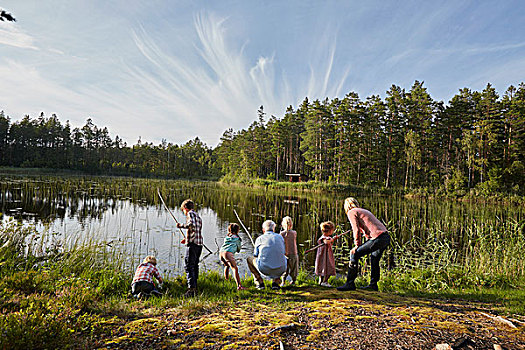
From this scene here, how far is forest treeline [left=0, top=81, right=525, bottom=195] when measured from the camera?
32.9 meters

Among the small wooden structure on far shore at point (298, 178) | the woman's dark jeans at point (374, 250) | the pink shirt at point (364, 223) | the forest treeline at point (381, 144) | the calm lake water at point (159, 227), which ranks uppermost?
the forest treeline at point (381, 144)

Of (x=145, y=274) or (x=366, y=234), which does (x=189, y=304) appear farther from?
(x=366, y=234)

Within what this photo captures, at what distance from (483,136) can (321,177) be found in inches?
856

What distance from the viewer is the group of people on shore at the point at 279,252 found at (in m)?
4.74

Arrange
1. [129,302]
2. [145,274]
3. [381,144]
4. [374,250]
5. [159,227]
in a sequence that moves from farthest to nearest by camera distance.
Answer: [381,144] → [159,227] → [145,274] → [374,250] → [129,302]

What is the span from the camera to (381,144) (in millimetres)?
42250

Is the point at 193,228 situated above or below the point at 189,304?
above

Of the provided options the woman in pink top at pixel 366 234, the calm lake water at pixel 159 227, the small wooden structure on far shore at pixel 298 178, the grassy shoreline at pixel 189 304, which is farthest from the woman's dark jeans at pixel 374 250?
the small wooden structure on far shore at pixel 298 178

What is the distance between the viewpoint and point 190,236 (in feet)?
16.5

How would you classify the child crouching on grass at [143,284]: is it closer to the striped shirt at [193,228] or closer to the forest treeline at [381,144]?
the striped shirt at [193,228]

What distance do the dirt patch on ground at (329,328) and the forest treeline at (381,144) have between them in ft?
109

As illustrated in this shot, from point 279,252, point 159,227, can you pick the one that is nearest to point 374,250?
point 279,252

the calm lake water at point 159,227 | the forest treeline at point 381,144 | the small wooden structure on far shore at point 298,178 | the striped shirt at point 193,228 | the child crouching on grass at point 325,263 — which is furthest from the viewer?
the small wooden structure on far shore at point 298,178

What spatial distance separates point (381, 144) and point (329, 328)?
43331mm
